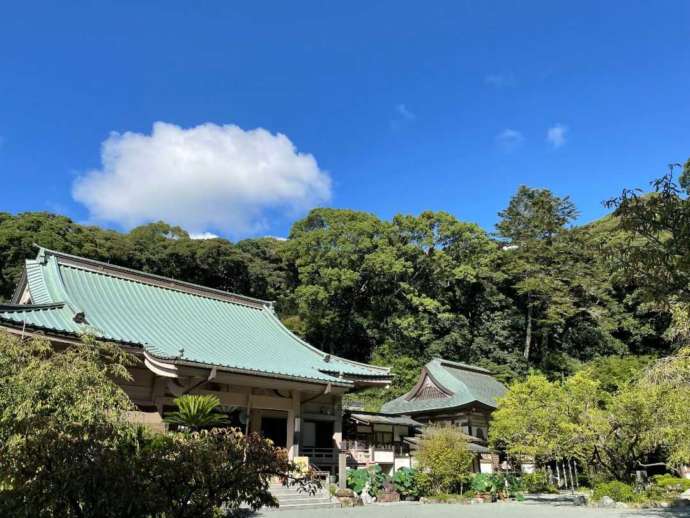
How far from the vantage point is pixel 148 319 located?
635 inches

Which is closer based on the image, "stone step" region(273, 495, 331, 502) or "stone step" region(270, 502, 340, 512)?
"stone step" region(270, 502, 340, 512)

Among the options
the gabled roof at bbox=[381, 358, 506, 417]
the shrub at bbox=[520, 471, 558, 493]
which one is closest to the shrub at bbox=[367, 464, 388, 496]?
the shrub at bbox=[520, 471, 558, 493]

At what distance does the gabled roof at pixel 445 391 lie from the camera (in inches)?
1135

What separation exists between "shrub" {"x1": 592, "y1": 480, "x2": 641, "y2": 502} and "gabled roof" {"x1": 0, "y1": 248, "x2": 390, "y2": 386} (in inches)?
305

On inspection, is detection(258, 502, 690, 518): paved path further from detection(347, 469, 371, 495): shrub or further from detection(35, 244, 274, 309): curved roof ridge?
detection(35, 244, 274, 309): curved roof ridge

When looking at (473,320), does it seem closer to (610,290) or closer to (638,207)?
(610,290)

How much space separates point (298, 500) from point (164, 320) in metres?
6.78

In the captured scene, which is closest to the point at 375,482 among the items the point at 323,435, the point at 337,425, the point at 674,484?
the point at 337,425

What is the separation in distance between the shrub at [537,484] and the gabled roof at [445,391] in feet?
14.0

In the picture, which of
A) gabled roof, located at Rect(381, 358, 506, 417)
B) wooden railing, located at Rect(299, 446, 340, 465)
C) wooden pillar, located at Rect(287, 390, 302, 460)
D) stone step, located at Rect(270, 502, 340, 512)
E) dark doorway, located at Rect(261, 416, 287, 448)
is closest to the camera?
stone step, located at Rect(270, 502, 340, 512)

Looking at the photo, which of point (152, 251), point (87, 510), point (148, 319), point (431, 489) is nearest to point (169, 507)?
point (87, 510)

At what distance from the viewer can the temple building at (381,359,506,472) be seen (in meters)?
27.6

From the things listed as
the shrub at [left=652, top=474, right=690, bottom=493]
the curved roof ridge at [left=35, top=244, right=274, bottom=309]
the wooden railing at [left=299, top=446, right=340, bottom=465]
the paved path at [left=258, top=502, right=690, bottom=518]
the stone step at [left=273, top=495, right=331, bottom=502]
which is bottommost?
the paved path at [left=258, top=502, right=690, bottom=518]

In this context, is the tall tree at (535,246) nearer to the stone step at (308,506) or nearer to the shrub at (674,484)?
the shrub at (674,484)
